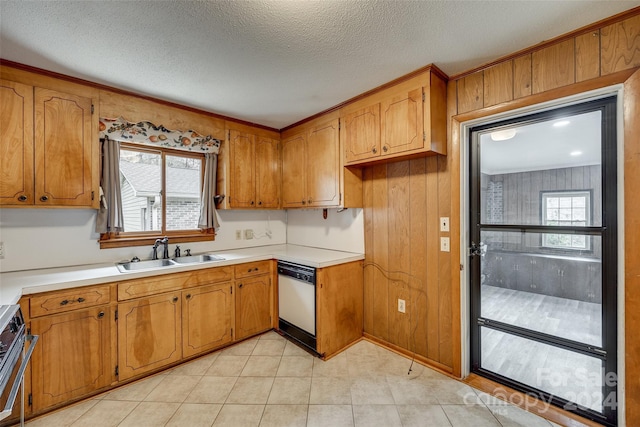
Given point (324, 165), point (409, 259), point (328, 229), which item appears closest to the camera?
point (409, 259)

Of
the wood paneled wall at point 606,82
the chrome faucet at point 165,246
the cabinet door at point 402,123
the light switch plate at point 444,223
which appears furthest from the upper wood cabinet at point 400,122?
the chrome faucet at point 165,246

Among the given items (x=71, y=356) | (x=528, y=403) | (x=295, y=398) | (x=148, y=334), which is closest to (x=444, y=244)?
(x=528, y=403)

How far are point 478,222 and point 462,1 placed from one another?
1500mm

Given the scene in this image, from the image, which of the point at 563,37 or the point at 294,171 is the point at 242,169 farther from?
the point at 563,37

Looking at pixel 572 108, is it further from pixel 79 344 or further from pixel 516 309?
pixel 79 344

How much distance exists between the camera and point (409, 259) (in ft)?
8.18

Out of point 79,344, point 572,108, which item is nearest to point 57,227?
point 79,344

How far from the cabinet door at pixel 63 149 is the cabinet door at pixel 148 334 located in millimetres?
957

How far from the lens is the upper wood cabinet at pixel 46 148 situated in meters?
1.90

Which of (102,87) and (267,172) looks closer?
(102,87)

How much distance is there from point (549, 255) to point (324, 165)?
202 centimetres

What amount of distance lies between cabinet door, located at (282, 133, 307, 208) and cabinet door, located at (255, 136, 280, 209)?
0.29 feet

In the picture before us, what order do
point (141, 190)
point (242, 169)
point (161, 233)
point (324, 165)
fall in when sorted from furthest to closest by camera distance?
point (242, 169) < point (324, 165) < point (161, 233) < point (141, 190)

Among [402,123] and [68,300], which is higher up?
[402,123]
